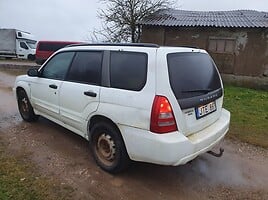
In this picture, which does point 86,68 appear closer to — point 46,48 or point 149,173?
point 149,173

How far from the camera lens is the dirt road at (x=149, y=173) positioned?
11.3 ft

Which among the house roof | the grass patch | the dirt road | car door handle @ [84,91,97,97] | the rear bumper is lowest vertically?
the dirt road

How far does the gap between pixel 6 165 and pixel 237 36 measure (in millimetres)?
13101

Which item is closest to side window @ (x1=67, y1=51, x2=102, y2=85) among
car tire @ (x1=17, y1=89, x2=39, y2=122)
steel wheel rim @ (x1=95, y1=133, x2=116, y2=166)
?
steel wheel rim @ (x1=95, y1=133, x2=116, y2=166)

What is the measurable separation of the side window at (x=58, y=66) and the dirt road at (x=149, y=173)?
1144mm

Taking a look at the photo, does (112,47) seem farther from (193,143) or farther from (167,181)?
(167,181)

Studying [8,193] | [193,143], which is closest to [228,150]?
[193,143]

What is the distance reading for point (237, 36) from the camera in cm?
1411

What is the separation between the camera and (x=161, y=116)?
308 centimetres

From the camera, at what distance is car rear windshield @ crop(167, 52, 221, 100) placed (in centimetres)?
325

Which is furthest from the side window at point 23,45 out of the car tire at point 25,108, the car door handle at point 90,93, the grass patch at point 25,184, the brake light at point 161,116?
the brake light at point 161,116

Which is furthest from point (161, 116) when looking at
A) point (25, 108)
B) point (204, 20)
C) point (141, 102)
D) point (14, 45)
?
point (14, 45)

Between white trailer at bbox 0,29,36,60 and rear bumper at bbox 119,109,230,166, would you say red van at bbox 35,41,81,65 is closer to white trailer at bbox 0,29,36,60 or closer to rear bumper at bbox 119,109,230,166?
white trailer at bbox 0,29,36,60

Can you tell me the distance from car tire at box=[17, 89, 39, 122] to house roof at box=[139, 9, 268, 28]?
34.2 ft
